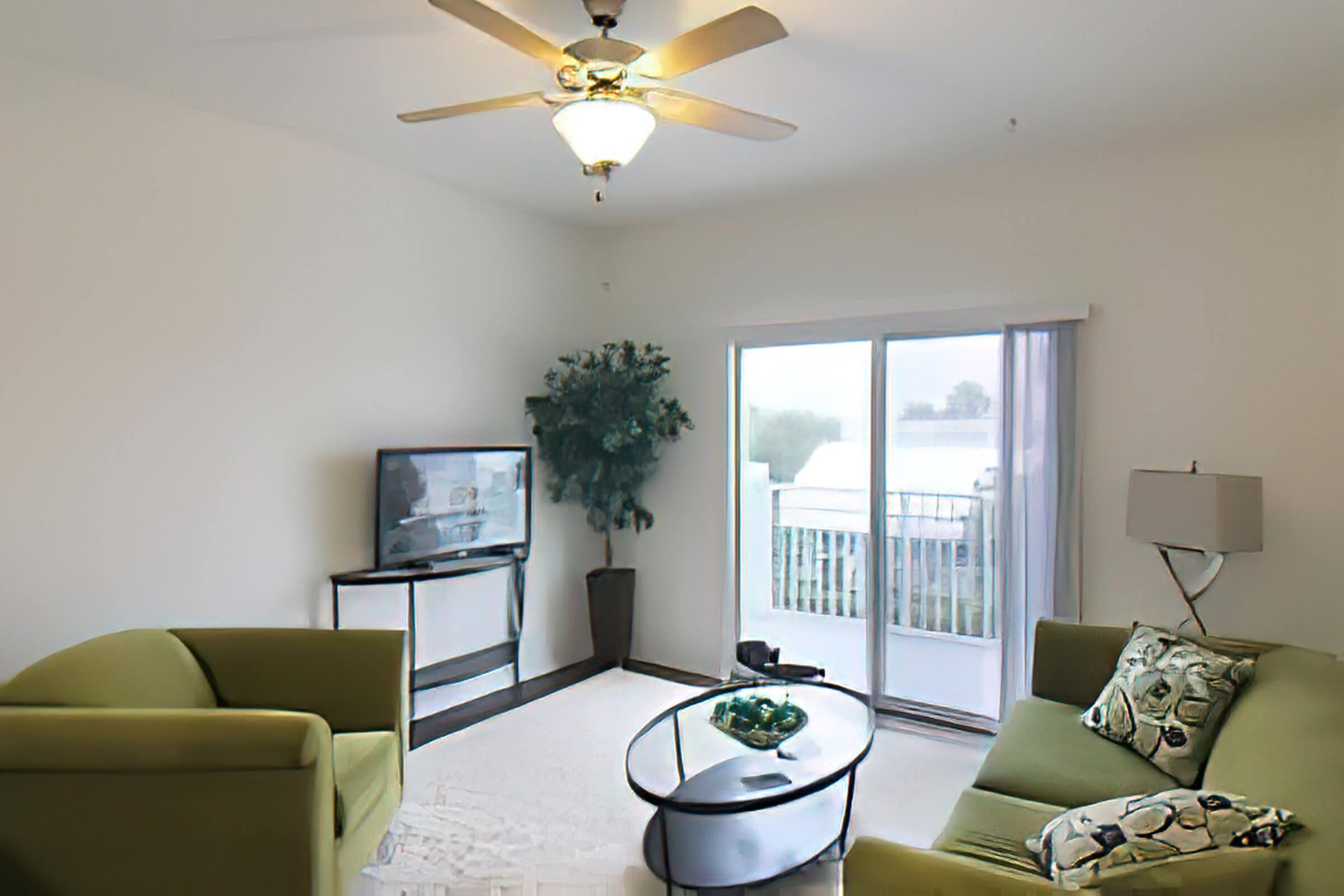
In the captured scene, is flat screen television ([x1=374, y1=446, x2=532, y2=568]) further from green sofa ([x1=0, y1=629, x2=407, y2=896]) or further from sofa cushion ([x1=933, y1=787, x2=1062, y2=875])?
sofa cushion ([x1=933, y1=787, x2=1062, y2=875])

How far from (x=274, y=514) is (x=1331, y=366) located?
4.28 m

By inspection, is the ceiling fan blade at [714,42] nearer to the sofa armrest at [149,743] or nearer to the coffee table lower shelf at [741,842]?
the sofa armrest at [149,743]

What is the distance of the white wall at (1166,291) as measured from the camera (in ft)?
10.4

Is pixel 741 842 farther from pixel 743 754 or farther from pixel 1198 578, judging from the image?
pixel 1198 578

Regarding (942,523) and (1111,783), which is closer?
(1111,783)

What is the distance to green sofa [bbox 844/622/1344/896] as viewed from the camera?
1412 millimetres

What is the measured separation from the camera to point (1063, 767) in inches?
97.4

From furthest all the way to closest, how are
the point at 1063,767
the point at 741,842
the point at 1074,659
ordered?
the point at 1074,659
the point at 741,842
the point at 1063,767

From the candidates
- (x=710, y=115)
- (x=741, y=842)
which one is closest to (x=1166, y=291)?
(x=710, y=115)

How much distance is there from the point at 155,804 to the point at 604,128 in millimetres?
2047

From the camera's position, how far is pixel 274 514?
3529mm

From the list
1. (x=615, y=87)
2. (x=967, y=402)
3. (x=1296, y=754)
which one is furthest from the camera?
(x=967, y=402)

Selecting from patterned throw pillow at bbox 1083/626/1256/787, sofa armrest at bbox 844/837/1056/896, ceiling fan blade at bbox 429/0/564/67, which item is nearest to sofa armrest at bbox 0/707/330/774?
sofa armrest at bbox 844/837/1056/896

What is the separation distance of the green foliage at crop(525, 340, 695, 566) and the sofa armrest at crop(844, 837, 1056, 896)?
10.0ft
